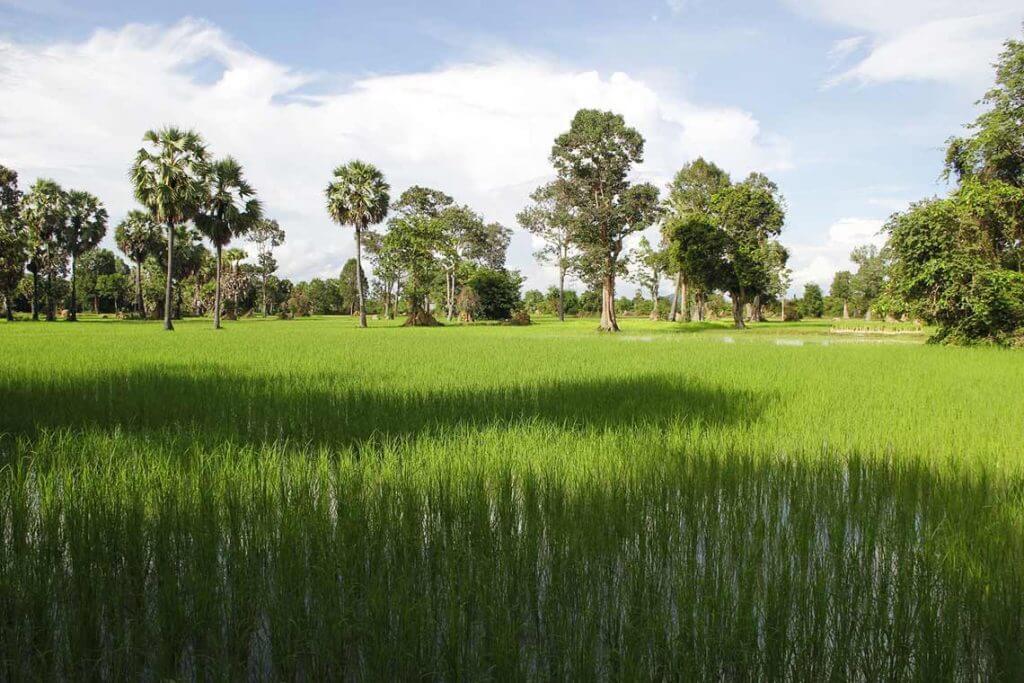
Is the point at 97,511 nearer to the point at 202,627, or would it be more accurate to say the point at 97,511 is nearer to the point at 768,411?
the point at 202,627

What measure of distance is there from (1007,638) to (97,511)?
4720 mm

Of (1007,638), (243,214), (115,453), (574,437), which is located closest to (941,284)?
(574,437)

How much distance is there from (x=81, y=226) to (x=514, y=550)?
6840cm

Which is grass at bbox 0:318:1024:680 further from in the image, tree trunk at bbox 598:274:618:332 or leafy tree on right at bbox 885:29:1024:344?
tree trunk at bbox 598:274:618:332

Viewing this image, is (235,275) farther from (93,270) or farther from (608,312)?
(608,312)

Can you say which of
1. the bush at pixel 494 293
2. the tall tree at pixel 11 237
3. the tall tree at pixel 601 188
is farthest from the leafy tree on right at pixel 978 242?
the tall tree at pixel 11 237

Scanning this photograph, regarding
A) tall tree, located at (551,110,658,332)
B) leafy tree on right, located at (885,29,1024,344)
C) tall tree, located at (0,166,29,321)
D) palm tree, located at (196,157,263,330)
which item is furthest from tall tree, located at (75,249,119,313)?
leafy tree on right, located at (885,29,1024,344)

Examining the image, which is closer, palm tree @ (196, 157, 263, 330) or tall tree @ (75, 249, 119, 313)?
palm tree @ (196, 157, 263, 330)

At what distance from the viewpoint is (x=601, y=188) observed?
3662 centimetres

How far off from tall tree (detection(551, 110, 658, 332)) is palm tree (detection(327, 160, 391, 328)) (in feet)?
58.9

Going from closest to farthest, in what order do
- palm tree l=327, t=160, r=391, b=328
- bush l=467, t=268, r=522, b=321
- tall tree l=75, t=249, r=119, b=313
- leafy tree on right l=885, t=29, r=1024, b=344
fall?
1. leafy tree on right l=885, t=29, r=1024, b=344
2. palm tree l=327, t=160, r=391, b=328
3. bush l=467, t=268, r=522, b=321
4. tall tree l=75, t=249, r=119, b=313

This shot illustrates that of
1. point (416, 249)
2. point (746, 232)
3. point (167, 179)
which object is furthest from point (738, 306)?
point (167, 179)

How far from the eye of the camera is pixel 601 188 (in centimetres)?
3662

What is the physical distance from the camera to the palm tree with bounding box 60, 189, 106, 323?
55250mm
